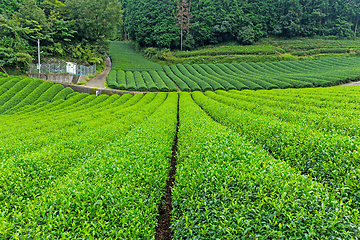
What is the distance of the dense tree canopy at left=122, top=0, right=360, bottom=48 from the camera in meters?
60.8

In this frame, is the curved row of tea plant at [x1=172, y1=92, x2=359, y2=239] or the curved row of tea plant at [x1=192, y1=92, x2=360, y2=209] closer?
the curved row of tea plant at [x1=172, y1=92, x2=359, y2=239]

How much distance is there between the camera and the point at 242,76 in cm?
3788

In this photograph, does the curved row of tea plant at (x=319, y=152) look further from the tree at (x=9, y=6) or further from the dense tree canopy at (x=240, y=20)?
the dense tree canopy at (x=240, y=20)

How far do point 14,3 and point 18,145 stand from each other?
50.2 meters

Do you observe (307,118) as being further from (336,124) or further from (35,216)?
(35,216)

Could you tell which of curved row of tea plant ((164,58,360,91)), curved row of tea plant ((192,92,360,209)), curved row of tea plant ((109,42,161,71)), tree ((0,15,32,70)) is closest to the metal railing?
tree ((0,15,32,70))

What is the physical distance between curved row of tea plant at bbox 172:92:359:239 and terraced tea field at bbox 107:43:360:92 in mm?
29196

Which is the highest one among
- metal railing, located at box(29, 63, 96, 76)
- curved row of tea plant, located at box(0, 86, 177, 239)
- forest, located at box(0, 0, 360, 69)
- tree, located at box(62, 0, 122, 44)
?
forest, located at box(0, 0, 360, 69)

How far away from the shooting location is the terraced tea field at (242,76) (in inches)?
1156

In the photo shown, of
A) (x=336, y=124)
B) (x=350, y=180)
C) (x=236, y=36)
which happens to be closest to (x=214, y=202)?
(x=350, y=180)

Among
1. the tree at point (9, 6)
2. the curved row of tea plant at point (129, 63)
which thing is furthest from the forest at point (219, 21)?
the curved row of tea plant at point (129, 63)

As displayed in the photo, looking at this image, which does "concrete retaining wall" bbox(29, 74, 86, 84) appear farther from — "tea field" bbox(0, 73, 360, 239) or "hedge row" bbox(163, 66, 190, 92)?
"tea field" bbox(0, 73, 360, 239)

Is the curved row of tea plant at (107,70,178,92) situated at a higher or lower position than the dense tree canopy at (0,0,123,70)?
lower

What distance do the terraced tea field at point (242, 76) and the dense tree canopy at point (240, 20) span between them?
2044 cm
